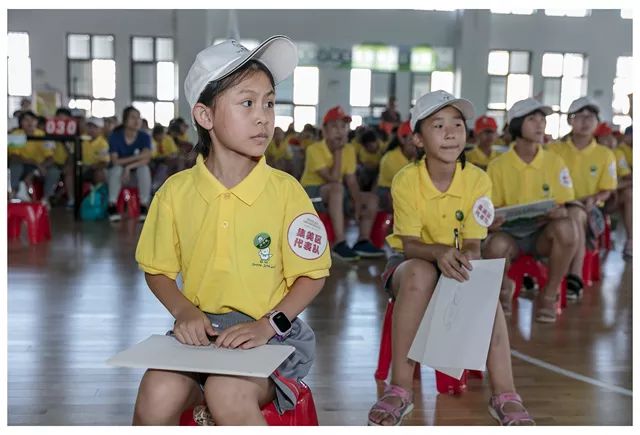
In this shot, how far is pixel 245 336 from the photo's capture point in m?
1.23

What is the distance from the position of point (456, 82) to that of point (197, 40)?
425cm

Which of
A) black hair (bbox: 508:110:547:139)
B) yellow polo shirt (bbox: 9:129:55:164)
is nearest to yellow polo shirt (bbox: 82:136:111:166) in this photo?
yellow polo shirt (bbox: 9:129:55:164)

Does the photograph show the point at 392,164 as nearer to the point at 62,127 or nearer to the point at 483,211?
the point at 483,211

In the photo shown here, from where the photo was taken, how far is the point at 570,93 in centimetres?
1316

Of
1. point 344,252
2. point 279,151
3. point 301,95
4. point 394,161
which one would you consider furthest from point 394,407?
point 301,95

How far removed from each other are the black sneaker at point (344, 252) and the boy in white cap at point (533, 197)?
1.34 meters

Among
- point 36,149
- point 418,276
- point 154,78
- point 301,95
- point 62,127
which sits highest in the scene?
point 154,78

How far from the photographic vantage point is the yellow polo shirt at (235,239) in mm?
1330

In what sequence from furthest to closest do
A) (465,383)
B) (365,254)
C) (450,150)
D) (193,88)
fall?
(365,254) → (465,383) → (450,150) → (193,88)

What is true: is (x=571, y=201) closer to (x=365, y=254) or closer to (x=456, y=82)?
(x=365, y=254)

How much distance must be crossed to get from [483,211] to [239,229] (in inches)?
34.6

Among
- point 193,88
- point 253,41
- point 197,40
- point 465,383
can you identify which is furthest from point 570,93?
point 193,88

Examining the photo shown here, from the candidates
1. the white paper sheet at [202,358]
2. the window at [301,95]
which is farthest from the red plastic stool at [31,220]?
the window at [301,95]
